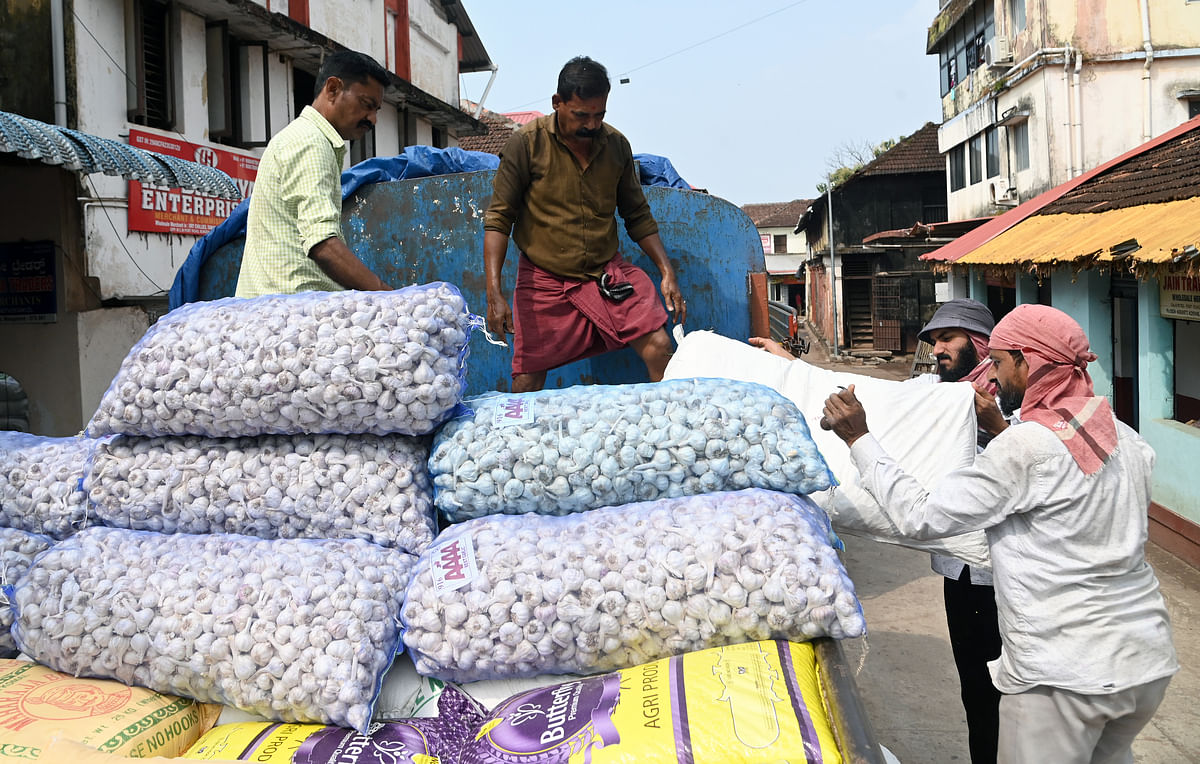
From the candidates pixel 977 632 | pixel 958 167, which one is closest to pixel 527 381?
pixel 977 632

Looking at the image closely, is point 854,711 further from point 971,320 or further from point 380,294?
point 971,320

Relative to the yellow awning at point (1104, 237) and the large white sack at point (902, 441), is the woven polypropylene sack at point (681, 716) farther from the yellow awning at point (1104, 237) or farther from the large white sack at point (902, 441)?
the yellow awning at point (1104, 237)

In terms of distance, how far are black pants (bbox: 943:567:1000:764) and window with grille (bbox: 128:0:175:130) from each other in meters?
9.18

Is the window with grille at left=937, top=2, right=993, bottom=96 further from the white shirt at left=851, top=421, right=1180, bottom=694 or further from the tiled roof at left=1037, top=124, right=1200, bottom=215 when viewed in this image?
the white shirt at left=851, top=421, right=1180, bottom=694

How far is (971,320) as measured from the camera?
125 inches

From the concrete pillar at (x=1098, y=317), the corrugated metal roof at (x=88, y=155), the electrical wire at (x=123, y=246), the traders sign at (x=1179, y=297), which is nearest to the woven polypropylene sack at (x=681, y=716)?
the corrugated metal roof at (x=88, y=155)

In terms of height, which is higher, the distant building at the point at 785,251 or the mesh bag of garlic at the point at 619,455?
the distant building at the point at 785,251

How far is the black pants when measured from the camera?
8.51 feet

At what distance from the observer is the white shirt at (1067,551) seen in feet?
6.25

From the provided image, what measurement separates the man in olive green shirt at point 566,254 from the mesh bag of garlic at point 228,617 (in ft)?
4.08

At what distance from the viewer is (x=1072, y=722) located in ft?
6.39

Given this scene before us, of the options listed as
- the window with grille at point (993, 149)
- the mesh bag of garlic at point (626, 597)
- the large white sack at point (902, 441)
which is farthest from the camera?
the window with grille at point (993, 149)

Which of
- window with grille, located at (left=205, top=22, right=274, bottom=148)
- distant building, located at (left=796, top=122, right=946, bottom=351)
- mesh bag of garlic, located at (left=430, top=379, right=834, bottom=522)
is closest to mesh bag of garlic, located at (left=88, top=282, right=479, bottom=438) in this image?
mesh bag of garlic, located at (left=430, top=379, right=834, bottom=522)

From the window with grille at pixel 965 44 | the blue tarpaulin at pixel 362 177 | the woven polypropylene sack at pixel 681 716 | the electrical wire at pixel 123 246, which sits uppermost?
the window with grille at pixel 965 44
